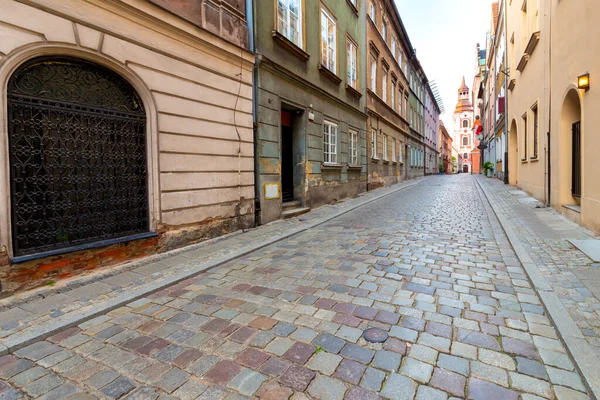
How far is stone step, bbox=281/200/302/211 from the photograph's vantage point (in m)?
9.54

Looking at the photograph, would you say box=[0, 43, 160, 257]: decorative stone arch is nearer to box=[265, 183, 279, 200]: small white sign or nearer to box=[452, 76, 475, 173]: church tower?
box=[265, 183, 279, 200]: small white sign

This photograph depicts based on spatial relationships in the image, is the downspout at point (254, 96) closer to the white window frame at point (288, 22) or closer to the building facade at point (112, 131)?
the building facade at point (112, 131)

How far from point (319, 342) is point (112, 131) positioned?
14.1 feet

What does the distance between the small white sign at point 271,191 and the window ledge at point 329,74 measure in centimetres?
486

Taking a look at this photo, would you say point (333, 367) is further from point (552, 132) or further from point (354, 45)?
point (354, 45)

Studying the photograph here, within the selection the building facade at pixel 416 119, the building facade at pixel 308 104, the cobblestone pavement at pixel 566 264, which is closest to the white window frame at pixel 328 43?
the building facade at pixel 308 104

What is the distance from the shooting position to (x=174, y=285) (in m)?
4.29

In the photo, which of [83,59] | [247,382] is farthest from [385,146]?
[247,382]

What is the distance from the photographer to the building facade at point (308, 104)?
27.5ft

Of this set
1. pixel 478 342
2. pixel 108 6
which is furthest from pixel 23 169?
pixel 478 342

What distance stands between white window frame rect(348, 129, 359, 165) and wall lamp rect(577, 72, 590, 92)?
8.45 meters

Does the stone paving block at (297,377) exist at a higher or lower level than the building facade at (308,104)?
lower

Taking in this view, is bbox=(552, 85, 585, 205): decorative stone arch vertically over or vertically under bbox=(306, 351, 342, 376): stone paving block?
over

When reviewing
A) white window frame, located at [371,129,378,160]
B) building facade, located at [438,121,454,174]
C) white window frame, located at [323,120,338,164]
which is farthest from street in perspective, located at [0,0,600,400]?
building facade, located at [438,121,454,174]
